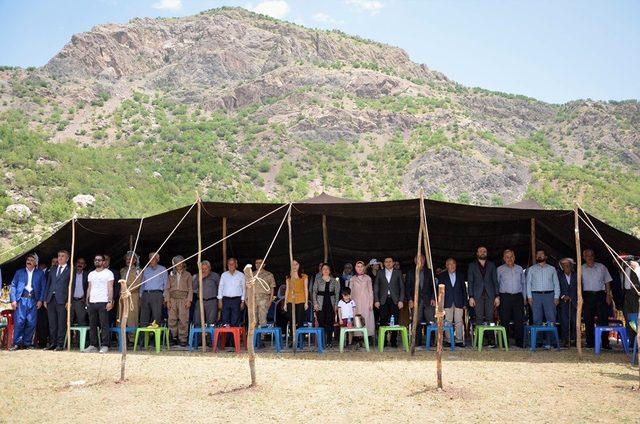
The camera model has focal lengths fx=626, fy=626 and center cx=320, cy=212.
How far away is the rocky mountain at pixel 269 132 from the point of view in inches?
1438

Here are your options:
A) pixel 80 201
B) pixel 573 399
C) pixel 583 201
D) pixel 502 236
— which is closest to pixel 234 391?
pixel 573 399

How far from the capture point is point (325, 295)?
33.9 feet

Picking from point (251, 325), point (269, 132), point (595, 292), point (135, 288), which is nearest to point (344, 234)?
point (135, 288)

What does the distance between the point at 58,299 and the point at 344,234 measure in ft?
16.1

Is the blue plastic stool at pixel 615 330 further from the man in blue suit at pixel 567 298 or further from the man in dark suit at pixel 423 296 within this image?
the man in dark suit at pixel 423 296

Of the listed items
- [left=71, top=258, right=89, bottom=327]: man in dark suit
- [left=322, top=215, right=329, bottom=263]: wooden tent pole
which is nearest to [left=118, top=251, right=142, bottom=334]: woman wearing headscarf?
[left=71, top=258, right=89, bottom=327]: man in dark suit

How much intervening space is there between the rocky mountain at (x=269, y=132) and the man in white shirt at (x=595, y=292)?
2149cm

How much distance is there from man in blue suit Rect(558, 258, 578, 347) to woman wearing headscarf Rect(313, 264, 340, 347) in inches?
142

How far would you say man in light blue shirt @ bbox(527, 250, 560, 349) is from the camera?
977 cm

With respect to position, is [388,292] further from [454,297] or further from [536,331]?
[536,331]

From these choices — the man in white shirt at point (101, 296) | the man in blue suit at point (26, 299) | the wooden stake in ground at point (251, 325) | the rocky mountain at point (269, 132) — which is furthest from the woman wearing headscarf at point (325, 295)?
the rocky mountain at point (269, 132)

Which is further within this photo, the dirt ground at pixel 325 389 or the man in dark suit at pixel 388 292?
the man in dark suit at pixel 388 292

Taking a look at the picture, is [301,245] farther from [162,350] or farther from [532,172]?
[532,172]

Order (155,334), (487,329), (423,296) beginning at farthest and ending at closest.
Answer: (423,296) → (155,334) → (487,329)
